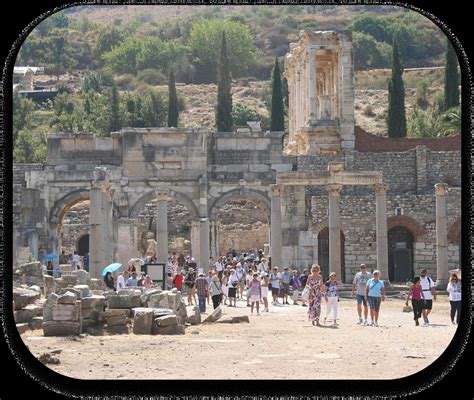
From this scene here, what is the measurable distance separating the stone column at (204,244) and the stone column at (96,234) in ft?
18.6

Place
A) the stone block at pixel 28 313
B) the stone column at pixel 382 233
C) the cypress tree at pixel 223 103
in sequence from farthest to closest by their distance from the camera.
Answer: the cypress tree at pixel 223 103
the stone column at pixel 382 233
the stone block at pixel 28 313

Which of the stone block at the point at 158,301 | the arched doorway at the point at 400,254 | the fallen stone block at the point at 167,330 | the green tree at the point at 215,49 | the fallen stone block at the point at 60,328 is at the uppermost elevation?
the green tree at the point at 215,49

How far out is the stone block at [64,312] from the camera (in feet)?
75.2

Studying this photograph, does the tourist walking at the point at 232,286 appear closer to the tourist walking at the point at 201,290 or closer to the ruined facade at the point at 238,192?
the tourist walking at the point at 201,290

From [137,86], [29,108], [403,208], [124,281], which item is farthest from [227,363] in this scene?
[137,86]

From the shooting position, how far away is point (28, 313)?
24.3m

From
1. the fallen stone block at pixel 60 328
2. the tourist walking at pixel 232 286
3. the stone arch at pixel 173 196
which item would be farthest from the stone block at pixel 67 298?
the stone arch at pixel 173 196

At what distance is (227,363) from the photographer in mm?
18578

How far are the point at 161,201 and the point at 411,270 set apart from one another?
38.4 ft

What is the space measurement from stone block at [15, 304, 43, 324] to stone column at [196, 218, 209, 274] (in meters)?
20.0

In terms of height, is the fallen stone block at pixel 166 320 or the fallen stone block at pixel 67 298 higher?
the fallen stone block at pixel 67 298

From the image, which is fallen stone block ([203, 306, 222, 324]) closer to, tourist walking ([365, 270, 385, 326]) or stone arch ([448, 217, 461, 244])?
tourist walking ([365, 270, 385, 326])

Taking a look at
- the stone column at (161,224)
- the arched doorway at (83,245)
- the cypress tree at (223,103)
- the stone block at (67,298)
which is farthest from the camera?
the cypress tree at (223,103)

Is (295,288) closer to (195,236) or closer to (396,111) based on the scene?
(195,236)
